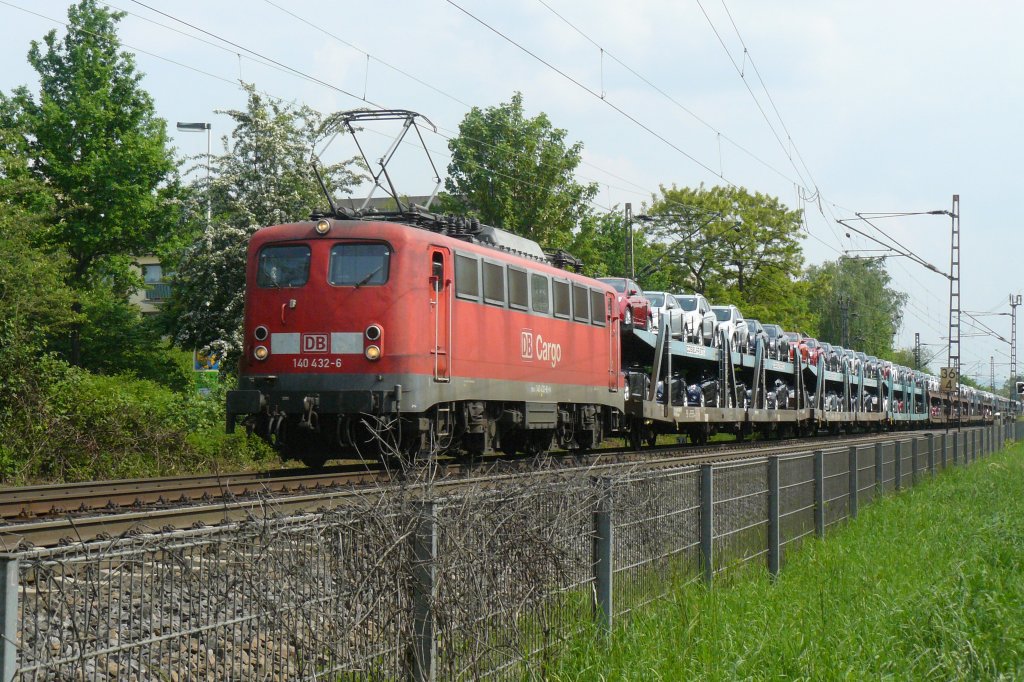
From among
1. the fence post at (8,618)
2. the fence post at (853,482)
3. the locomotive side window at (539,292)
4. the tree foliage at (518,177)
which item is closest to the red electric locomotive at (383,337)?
the locomotive side window at (539,292)

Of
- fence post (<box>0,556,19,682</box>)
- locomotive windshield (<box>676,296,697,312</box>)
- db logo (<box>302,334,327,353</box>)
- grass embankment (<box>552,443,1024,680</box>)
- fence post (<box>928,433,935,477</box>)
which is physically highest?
locomotive windshield (<box>676,296,697,312</box>)

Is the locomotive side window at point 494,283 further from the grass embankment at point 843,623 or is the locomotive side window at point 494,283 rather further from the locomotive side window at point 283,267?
the grass embankment at point 843,623

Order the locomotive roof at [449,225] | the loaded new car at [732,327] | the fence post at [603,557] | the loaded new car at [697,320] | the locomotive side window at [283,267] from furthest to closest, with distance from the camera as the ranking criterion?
the loaded new car at [732,327] → the loaded new car at [697,320] → the locomotive roof at [449,225] → the locomotive side window at [283,267] → the fence post at [603,557]

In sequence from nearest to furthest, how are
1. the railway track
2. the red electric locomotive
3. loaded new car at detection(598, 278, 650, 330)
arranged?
the railway track
the red electric locomotive
loaded new car at detection(598, 278, 650, 330)

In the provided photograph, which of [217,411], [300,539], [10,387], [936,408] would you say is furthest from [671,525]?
[936,408]

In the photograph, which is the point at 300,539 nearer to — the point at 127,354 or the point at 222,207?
the point at 222,207

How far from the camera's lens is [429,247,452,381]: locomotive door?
15820 mm

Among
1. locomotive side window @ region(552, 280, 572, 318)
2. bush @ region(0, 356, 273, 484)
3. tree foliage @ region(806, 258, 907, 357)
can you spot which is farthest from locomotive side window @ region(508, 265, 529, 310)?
tree foliage @ region(806, 258, 907, 357)

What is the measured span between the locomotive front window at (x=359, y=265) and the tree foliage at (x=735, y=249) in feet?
146

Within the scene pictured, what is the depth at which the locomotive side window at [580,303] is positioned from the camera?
20.6 m

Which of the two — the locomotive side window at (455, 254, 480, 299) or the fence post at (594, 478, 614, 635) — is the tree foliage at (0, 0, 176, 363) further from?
the fence post at (594, 478, 614, 635)

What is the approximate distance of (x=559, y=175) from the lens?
45.9 meters

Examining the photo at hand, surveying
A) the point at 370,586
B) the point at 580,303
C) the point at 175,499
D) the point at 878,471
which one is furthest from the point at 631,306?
the point at 370,586

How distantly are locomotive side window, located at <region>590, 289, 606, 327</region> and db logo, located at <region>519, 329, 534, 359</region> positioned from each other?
9.59 ft
